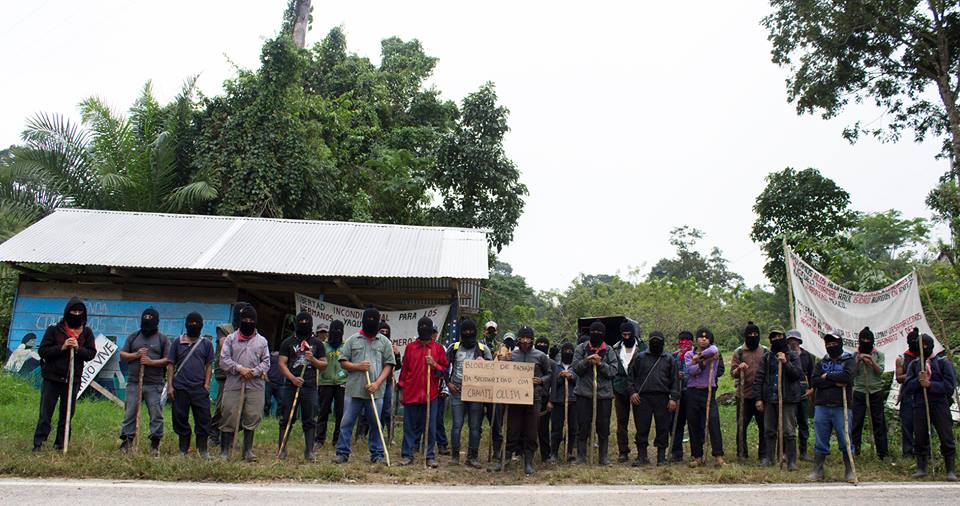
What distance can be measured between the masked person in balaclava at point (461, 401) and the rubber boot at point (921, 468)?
4977 millimetres

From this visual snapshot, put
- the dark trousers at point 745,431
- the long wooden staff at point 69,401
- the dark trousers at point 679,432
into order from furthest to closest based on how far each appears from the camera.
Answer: the dark trousers at point 679,432
the dark trousers at point 745,431
the long wooden staff at point 69,401

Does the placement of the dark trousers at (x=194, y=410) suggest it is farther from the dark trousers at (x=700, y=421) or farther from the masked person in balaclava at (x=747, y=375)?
the masked person in balaclava at (x=747, y=375)

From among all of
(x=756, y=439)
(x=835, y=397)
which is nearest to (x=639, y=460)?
(x=835, y=397)

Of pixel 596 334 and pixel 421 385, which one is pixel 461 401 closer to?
pixel 421 385

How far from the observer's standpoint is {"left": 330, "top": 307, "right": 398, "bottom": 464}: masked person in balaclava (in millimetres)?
8375

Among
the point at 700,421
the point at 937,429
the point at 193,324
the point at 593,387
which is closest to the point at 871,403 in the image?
the point at 937,429

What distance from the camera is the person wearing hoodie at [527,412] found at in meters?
8.30

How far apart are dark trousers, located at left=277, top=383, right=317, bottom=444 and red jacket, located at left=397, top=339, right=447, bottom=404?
42.7 inches

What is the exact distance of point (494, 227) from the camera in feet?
73.8

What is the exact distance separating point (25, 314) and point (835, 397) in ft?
43.7

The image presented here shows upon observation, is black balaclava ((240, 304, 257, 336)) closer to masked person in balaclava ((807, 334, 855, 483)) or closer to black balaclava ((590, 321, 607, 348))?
black balaclava ((590, 321, 607, 348))

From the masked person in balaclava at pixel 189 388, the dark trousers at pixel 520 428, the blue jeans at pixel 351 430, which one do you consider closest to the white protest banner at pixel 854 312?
the dark trousers at pixel 520 428

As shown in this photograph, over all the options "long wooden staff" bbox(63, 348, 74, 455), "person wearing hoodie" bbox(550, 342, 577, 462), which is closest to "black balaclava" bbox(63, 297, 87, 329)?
"long wooden staff" bbox(63, 348, 74, 455)

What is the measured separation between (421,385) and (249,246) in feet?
20.6
